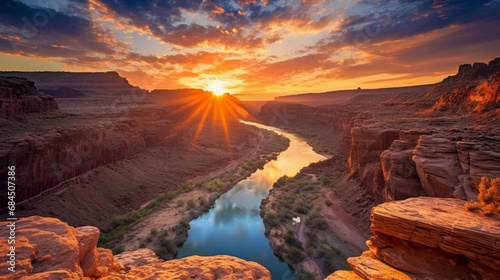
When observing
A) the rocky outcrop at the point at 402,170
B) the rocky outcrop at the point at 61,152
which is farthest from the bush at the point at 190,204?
the rocky outcrop at the point at 402,170

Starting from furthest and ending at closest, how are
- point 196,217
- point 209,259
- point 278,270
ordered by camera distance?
1. point 196,217
2. point 278,270
3. point 209,259

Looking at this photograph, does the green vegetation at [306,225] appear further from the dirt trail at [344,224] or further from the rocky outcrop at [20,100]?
the rocky outcrop at [20,100]

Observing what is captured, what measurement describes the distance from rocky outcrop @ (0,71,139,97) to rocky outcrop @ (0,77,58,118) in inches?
2313

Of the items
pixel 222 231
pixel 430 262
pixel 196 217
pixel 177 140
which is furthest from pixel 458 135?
pixel 177 140

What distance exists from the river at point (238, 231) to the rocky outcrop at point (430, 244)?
37.1 ft

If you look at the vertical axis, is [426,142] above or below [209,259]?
above

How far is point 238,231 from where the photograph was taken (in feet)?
80.5

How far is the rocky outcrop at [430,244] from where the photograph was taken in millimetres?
6686

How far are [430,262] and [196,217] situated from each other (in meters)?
23.4

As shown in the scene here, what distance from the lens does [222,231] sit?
24.7 meters

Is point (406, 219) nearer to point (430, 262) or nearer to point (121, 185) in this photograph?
point (430, 262)

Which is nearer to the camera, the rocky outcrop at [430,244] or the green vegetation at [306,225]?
the rocky outcrop at [430,244]

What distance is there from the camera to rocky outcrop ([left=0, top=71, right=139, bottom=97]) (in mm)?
86812

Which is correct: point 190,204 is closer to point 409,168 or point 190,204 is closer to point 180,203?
point 180,203
